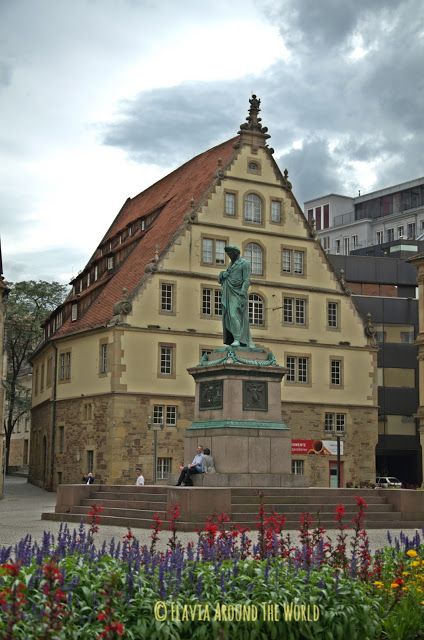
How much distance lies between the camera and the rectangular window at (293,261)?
A: 179ft

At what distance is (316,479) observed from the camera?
173 feet

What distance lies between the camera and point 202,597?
952 cm

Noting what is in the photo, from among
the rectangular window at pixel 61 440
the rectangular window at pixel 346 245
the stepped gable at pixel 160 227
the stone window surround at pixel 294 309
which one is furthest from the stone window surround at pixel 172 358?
the rectangular window at pixel 346 245

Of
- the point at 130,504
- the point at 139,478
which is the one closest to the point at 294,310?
the point at 139,478

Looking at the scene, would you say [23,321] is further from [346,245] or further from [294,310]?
[346,245]

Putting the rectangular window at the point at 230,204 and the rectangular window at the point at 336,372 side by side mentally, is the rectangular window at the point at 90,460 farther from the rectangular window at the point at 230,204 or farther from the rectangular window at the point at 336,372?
the rectangular window at the point at 230,204

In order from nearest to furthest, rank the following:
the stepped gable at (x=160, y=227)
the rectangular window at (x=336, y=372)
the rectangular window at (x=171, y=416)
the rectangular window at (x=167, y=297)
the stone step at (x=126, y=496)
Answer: the stone step at (x=126, y=496)
the rectangular window at (x=171, y=416)
the rectangular window at (x=167, y=297)
the stepped gable at (x=160, y=227)
the rectangular window at (x=336, y=372)

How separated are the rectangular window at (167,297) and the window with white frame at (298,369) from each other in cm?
726

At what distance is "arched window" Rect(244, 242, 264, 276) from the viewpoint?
5319 cm

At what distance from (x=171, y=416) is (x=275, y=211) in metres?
12.4

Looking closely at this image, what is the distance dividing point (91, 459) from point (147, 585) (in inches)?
1614

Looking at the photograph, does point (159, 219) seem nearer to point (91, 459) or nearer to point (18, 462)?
point (91, 459)

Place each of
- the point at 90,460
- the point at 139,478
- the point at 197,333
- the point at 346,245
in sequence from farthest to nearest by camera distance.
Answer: the point at 346,245 → the point at 197,333 → the point at 90,460 → the point at 139,478

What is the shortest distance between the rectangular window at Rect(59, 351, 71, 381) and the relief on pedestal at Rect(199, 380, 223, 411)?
25397 mm
